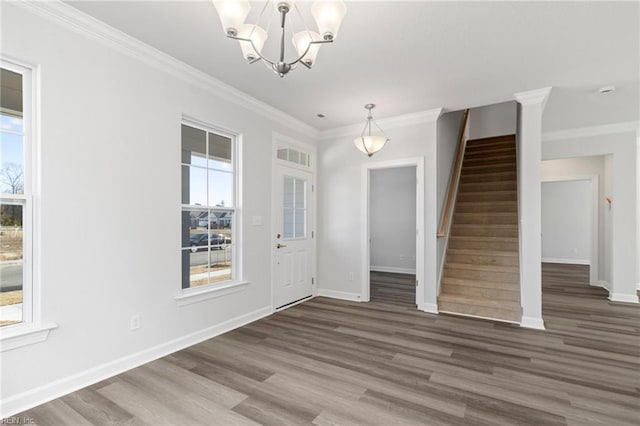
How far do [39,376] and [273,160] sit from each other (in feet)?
10.3

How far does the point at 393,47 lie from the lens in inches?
107

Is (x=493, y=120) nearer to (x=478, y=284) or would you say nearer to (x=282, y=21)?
(x=478, y=284)

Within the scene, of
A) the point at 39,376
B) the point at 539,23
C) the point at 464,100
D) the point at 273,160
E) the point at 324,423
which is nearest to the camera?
the point at 324,423

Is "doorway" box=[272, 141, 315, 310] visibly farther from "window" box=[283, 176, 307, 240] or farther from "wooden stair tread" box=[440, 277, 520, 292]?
"wooden stair tread" box=[440, 277, 520, 292]

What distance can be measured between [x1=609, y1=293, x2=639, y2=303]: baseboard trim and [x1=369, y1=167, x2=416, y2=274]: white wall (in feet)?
11.0

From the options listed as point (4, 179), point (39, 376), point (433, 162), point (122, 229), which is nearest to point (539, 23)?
point (433, 162)

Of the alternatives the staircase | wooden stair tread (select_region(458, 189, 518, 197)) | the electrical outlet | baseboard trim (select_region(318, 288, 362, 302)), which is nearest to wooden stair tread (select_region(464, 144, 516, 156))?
the staircase

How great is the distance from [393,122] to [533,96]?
5.68 ft

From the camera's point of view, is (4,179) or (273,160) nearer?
(4,179)

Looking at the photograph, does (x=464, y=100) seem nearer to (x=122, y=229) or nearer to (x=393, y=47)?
(x=393, y=47)

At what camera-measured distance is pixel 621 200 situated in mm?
4969

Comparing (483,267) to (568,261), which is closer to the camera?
(483,267)

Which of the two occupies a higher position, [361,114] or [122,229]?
[361,114]

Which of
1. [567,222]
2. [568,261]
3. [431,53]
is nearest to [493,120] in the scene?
[567,222]
